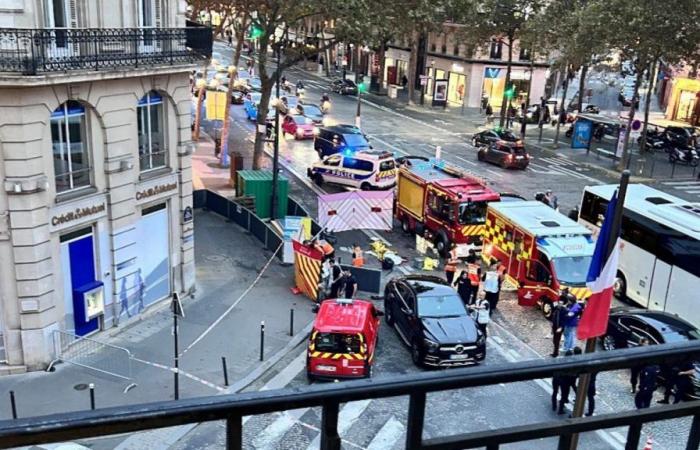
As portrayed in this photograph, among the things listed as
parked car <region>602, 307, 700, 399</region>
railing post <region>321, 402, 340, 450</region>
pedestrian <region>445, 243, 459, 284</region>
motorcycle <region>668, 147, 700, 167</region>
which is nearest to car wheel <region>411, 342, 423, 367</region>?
pedestrian <region>445, 243, 459, 284</region>

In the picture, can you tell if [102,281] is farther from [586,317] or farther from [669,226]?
[669,226]

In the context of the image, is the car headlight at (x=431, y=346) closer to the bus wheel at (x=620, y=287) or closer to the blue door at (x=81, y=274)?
the blue door at (x=81, y=274)

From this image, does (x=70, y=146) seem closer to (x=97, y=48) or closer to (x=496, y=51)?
(x=97, y=48)

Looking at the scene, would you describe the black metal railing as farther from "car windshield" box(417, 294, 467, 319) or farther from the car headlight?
"car windshield" box(417, 294, 467, 319)

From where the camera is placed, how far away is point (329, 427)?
2.50m

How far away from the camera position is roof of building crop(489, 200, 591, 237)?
21.3 meters

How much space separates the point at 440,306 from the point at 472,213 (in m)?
7.78

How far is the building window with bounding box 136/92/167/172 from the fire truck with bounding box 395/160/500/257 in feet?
33.5

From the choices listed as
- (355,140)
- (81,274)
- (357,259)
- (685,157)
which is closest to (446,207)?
(357,259)

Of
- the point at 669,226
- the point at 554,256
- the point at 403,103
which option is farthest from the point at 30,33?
the point at 403,103

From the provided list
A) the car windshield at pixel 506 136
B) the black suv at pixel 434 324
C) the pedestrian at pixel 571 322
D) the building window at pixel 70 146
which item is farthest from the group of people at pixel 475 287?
the car windshield at pixel 506 136

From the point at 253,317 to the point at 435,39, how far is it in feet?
180

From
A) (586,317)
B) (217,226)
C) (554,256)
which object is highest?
(586,317)

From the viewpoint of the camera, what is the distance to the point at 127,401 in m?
14.9
